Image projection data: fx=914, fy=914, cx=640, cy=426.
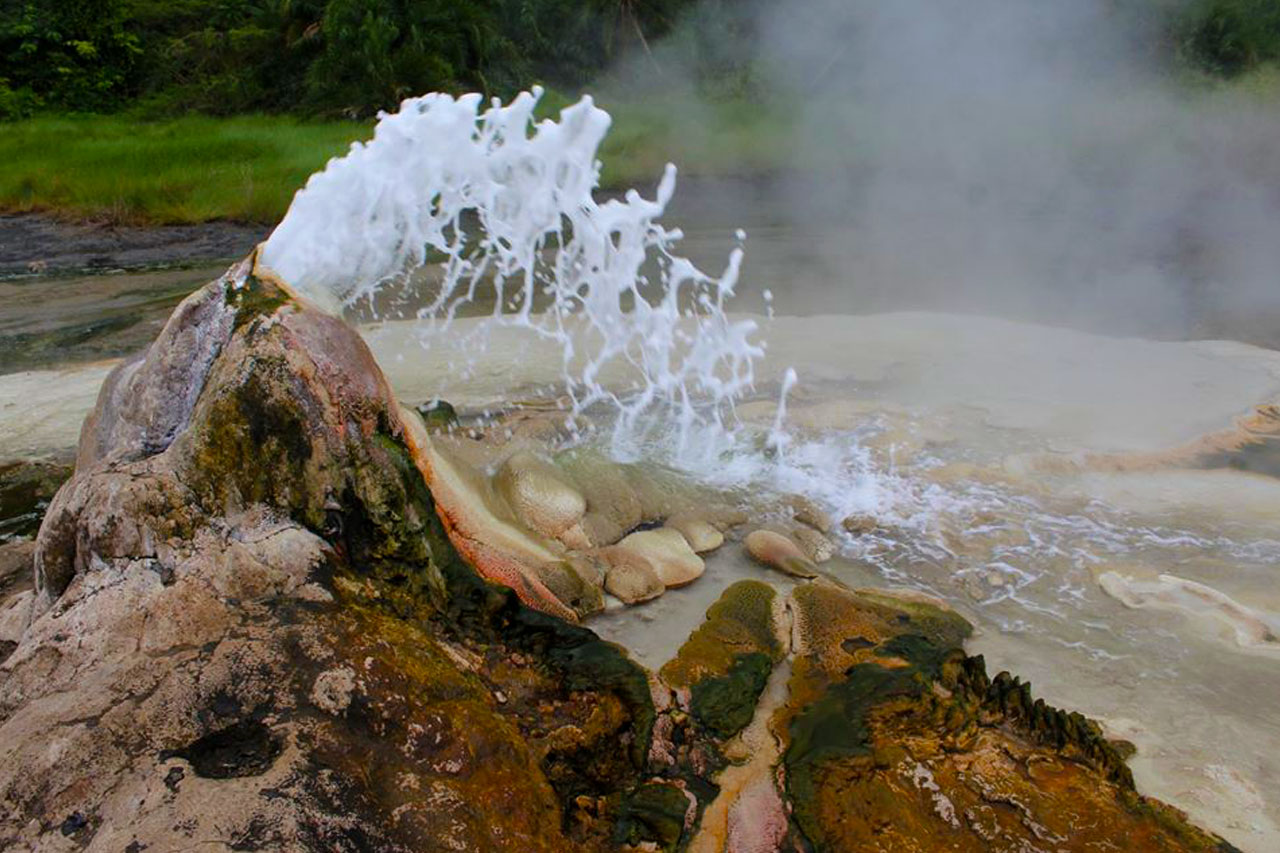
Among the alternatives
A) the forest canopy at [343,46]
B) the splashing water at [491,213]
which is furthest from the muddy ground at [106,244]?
the splashing water at [491,213]

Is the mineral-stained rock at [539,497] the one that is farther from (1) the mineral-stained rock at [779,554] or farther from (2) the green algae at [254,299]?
(2) the green algae at [254,299]

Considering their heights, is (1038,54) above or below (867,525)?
above

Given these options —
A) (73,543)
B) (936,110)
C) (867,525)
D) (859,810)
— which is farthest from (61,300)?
(936,110)

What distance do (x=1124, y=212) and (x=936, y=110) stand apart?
306cm

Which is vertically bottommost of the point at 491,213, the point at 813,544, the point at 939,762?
the point at 813,544

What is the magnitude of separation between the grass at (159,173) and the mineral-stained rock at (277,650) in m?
7.86

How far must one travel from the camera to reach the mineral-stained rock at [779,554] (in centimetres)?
282

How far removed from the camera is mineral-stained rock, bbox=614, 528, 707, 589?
2.78 meters

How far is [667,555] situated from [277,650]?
1.37 metres

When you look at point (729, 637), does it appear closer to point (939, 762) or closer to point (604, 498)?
point (939, 762)

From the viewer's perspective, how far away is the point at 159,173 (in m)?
9.82

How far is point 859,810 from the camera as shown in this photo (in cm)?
172

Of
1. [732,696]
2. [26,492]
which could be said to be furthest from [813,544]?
[26,492]

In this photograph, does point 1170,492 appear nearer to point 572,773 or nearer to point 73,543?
point 572,773
